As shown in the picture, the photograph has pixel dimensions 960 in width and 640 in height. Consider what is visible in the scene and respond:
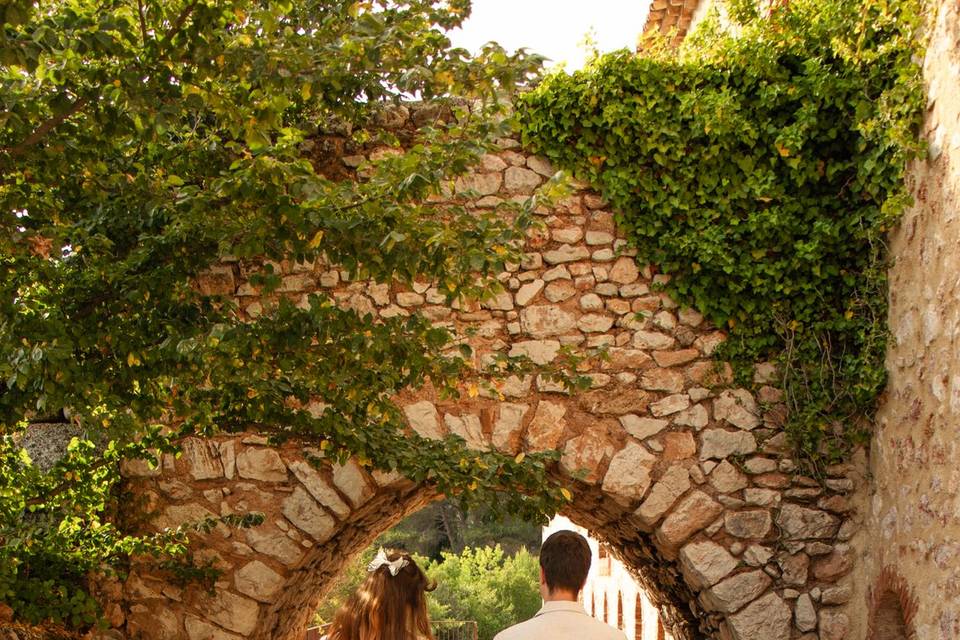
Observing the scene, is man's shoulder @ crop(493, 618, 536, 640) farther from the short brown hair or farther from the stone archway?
the stone archway

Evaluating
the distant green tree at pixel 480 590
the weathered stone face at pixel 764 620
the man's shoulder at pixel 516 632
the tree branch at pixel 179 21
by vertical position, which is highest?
the distant green tree at pixel 480 590

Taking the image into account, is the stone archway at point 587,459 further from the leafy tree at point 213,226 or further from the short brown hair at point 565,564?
the short brown hair at point 565,564

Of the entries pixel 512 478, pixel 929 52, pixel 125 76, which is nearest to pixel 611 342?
pixel 512 478

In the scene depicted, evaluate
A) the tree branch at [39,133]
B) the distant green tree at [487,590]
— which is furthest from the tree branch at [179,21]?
the distant green tree at [487,590]

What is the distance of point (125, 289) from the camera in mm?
3840

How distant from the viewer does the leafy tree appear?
3217 millimetres

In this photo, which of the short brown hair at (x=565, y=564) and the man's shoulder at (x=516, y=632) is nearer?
the man's shoulder at (x=516, y=632)

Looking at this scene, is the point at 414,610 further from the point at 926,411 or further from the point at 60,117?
the point at 926,411

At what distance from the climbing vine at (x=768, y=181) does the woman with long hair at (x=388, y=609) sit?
115 inches

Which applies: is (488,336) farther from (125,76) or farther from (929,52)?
(125,76)

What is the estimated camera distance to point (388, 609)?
317 centimetres

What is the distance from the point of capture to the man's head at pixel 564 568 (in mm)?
3295

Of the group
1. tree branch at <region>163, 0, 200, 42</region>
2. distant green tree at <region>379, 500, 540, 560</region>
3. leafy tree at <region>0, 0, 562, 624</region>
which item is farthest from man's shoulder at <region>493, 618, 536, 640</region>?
distant green tree at <region>379, 500, 540, 560</region>

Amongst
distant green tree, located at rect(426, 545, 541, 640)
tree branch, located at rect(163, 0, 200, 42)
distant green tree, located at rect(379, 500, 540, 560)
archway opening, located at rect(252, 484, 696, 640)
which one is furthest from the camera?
distant green tree, located at rect(379, 500, 540, 560)
